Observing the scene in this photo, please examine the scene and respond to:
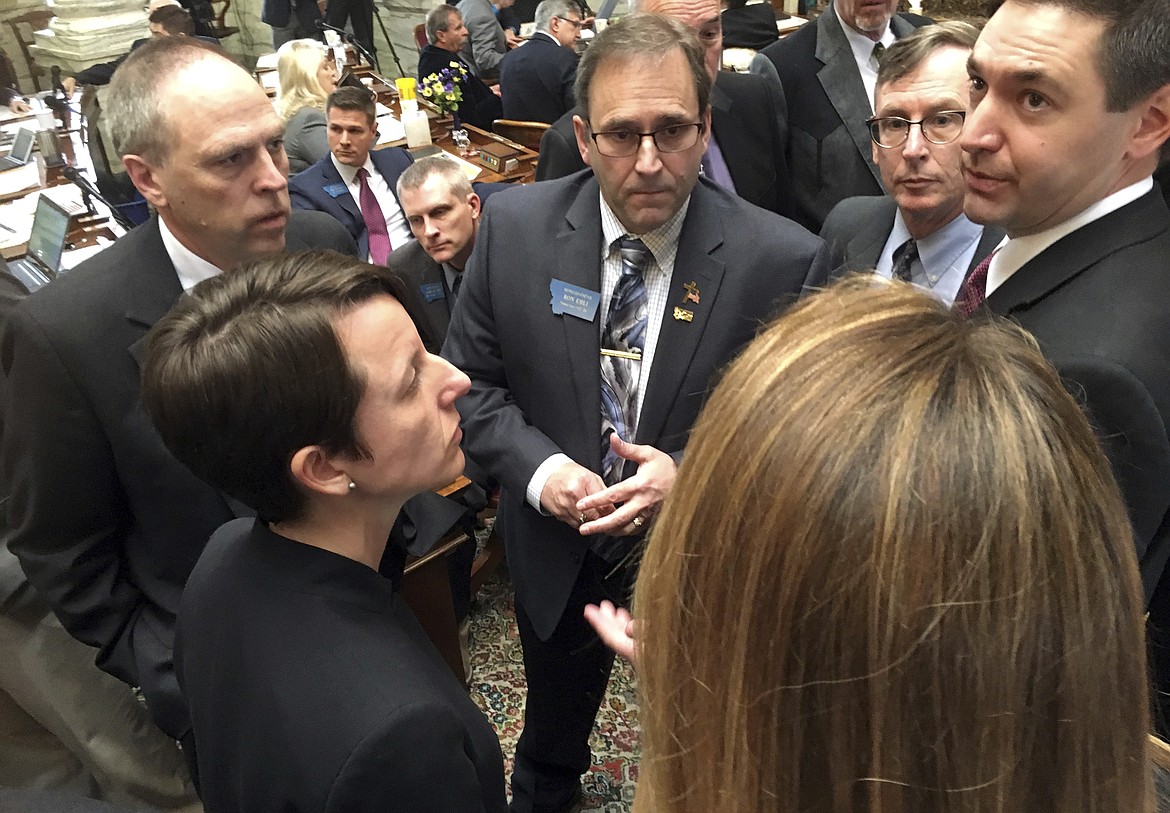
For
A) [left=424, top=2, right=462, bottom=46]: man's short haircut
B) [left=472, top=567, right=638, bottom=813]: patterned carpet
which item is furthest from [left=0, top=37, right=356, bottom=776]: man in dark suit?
[left=424, top=2, right=462, bottom=46]: man's short haircut

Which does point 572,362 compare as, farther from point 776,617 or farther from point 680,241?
point 776,617

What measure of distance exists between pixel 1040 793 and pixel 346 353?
94 centimetres

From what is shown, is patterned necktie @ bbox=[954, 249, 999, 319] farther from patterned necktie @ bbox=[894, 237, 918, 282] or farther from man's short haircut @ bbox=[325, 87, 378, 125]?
man's short haircut @ bbox=[325, 87, 378, 125]

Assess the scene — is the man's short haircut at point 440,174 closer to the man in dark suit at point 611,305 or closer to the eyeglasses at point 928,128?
the man in dark suit at point 611,305

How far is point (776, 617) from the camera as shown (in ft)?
2.07

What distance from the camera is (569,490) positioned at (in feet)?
5.48

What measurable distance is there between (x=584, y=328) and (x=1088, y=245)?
964mm

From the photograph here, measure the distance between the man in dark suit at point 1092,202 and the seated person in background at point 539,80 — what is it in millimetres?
4420

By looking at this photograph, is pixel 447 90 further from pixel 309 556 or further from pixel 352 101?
pixel 309 556

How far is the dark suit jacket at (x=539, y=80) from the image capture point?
5.43m

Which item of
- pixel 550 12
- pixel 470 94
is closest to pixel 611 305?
pixel 550 12

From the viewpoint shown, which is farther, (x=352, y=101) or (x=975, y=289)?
(x=352, y=101)

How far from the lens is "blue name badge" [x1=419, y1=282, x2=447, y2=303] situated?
3.35 metres

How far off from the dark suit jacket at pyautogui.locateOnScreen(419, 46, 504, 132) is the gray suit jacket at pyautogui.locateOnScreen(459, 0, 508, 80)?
87 cm
